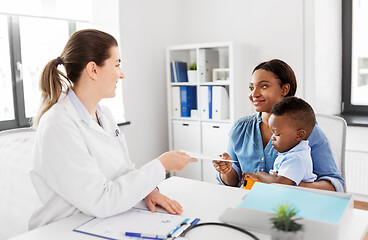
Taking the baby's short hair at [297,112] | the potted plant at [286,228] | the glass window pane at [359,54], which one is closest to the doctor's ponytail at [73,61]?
the baby's short hair at [297,112]

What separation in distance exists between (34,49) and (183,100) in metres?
1.48

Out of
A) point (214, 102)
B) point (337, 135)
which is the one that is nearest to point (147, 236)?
point (337, 135)

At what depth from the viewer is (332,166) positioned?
1660mm

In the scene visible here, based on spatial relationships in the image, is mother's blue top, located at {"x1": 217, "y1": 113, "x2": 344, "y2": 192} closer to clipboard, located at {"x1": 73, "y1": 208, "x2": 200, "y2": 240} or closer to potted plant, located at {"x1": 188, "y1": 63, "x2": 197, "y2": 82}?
clipboard, located at {"x1": 73, "y1": 208, "x2": 200, "y2": 240}

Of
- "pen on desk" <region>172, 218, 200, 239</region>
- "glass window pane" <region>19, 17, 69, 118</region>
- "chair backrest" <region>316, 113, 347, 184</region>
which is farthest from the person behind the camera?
"glass window pane" <region>19, 17, 69, 118</region>

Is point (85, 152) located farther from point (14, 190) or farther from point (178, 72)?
point (178, 72)

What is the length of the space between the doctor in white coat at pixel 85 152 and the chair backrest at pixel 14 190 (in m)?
0.07

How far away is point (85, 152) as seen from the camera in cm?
128

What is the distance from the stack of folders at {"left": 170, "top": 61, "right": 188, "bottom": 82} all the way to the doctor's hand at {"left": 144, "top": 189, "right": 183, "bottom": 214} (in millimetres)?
2585

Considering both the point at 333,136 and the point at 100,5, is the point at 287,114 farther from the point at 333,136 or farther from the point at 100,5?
the point at 100,5

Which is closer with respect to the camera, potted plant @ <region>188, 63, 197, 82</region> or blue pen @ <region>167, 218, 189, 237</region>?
blue pen @ <region>167, 218, 189, 237</region>

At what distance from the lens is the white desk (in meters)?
1.14

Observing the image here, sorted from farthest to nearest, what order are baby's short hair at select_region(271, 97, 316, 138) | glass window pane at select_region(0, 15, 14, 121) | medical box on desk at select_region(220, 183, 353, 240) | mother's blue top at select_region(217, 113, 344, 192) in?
glass window pane at select_region(0, 15, 14, 121) < mother's blue top at select_region(217, 113, 344, 192) < baby's short hair at select_region(271, 97, 316, 138) < medical box on desk at select_region(220, 183, 353, 240)

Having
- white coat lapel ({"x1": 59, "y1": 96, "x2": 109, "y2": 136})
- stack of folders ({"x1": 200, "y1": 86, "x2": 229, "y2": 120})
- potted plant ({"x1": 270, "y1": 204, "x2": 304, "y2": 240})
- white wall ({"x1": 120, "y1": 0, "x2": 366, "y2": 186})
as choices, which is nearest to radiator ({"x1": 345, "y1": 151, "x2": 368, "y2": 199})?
white wall ({"x1": 120, "y1": 0, "x2": 366, "y2": 186})
